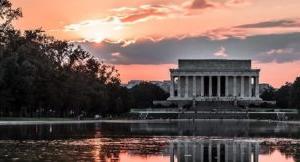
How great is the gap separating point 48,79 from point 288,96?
76091mm

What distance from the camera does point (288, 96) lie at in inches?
6181

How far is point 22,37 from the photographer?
94.3m

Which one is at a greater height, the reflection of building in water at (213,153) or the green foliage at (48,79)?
the green foliage at (48,79)

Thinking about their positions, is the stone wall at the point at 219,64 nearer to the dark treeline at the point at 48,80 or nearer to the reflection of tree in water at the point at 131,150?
the dark treeline at the point at 48,80

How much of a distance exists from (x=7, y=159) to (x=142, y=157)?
5.85m

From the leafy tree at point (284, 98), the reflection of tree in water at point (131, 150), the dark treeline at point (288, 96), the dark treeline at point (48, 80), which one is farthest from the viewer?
the leafy tree at point (284, 98)

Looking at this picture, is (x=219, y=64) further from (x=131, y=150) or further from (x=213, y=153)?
(x=213, y=153)

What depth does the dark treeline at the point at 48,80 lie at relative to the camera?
281 ft

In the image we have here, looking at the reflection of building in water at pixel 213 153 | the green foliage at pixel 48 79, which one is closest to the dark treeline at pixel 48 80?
the green foliage at pixel 48 79

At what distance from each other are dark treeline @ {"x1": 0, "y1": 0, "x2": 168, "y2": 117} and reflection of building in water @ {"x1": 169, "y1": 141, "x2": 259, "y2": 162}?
47588mm

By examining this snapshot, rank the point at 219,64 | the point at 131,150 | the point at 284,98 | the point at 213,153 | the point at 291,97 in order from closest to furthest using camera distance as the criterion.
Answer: the point at 213,153
the point at 131,150
the point at 291,97
the point at 284,98
the point at 219,64

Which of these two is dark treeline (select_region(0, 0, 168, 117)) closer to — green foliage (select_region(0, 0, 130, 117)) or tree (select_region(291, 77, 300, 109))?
green foliage (select_region(0, 0, 130, 117))

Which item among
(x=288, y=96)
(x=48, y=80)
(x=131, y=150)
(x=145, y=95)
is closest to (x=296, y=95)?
(x=288, y=96)

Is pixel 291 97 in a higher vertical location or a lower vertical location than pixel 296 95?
lower
